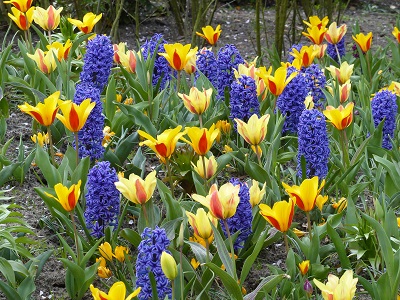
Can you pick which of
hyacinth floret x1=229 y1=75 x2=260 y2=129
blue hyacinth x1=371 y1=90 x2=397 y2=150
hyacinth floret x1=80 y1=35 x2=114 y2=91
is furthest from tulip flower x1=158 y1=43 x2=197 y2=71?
blue hyacinth x1=371 y1=90 x2=397 y2=150

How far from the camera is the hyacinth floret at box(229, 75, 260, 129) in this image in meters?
3.22

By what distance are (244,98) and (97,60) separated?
0.75 meters

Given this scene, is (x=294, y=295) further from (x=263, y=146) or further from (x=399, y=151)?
(x=399, y=151)

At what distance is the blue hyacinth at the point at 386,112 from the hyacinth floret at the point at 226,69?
73 cm

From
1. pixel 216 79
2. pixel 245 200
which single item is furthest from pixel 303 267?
pixel 216 79

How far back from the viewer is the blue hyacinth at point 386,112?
127 inches

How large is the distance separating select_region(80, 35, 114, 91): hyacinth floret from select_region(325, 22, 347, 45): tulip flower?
54.7 inches

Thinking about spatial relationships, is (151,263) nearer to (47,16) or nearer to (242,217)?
(242,217)

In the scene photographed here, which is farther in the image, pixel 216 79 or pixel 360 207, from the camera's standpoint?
pixel 216 79

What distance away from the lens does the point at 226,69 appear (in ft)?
12.0

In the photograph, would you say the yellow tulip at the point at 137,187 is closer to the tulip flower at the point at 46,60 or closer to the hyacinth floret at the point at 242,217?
the hyacinth floret at the point at 242,217

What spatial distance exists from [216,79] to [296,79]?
2.02 ft

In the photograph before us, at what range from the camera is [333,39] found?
435cm

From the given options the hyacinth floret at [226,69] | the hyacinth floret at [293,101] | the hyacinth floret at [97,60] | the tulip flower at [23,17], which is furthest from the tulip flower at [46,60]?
the hyacinth floret at [293,101]
